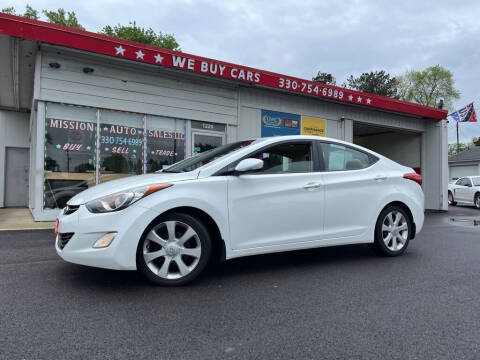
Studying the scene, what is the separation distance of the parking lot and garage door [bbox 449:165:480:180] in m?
31.0

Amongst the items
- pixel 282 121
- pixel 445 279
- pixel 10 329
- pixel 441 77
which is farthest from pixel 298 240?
pixel 441 77

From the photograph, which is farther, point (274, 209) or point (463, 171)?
point (463, 171)

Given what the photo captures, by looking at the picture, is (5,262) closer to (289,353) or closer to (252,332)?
(252,332)

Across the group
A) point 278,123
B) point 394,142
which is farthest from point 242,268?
point 394,142

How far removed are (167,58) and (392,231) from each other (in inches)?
237

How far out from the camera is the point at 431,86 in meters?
44.7

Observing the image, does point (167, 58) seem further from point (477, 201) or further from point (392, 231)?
point (477, 201)

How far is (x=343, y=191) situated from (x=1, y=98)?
485 inches

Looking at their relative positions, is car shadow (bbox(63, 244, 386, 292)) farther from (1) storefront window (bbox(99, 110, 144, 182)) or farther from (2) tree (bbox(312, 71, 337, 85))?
(2) tree (bbox(312, 71, 337, 85))

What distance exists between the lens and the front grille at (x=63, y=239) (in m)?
3.24

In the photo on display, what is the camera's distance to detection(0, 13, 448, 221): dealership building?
7.42 meters

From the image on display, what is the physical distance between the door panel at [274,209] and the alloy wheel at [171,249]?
423 millimetres

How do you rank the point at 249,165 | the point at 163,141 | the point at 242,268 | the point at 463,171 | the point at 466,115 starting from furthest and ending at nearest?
the point at 463,171
the point at 466,115
the point at 163,141
the point at 242,268
the point at 249,165

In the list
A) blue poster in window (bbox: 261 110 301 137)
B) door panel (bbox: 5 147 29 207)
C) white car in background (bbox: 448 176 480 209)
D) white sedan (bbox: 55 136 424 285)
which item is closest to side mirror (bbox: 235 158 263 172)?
white sedan (bbox: 55 136 424 285)
